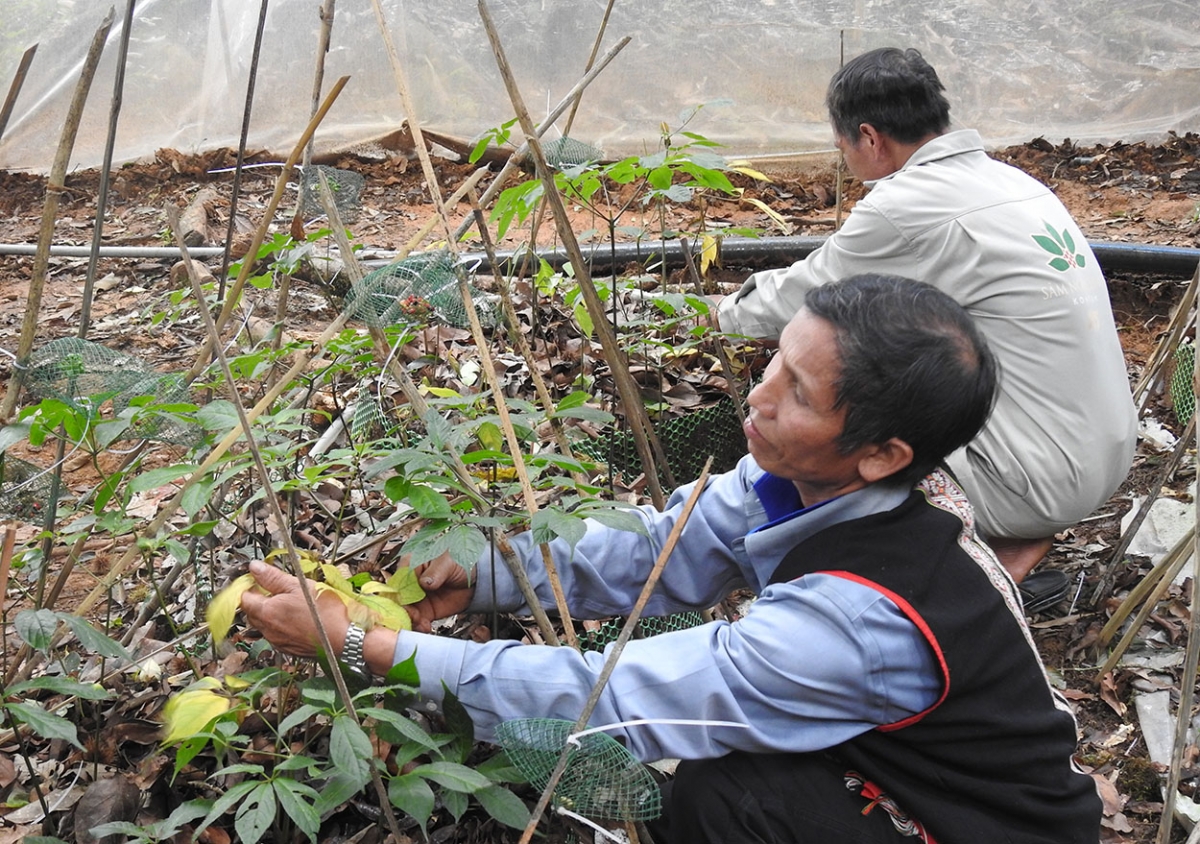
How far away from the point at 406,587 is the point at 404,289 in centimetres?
53

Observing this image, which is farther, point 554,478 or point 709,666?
point 554,478

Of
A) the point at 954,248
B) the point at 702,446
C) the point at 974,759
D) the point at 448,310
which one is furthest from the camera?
the point at 702,446

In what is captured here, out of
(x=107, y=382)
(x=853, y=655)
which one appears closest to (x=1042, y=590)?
(x=853, y=655)

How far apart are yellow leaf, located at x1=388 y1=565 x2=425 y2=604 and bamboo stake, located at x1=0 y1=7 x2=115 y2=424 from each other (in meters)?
0.64

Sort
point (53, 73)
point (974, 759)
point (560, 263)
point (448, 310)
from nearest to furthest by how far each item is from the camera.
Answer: point (974, 759)
point (448, 310)
point (560, 263)
point (53, 73)

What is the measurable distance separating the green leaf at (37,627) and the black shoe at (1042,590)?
223 cm

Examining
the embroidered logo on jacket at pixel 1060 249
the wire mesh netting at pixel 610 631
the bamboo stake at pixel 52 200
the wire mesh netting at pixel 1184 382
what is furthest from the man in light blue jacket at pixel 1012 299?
the bamboo stake at pixel 52 200

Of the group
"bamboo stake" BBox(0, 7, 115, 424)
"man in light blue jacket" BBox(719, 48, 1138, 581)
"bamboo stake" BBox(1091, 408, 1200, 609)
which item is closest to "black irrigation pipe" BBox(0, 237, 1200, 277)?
"man in light blue jacket" BBox(719, 48, 1138, 581)

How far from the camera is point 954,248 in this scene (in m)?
2.52

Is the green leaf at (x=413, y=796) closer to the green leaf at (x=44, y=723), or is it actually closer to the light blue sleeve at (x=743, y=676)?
the light blue sleeve at (x=743, y=676)

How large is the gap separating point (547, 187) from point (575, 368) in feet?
5.24

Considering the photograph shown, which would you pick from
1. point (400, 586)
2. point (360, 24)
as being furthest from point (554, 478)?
point (360, 24)

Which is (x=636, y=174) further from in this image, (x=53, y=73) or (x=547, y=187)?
(x=53, y=73)

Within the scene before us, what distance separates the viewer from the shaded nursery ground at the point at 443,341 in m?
1.99
